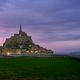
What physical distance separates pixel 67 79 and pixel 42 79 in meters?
2.25

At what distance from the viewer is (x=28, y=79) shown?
25.0 metres

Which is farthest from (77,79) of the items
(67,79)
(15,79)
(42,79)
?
(15,79)

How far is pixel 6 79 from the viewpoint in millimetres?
24516

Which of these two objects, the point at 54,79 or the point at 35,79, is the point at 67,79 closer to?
the point at 54,79

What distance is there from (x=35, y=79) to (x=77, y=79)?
12.2 ft

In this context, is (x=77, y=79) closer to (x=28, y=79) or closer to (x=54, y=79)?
(x=54, y=79)

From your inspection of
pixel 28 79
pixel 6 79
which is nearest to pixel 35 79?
pixel 28 79

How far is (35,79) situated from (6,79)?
254 cm

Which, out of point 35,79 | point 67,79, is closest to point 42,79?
point 35,79

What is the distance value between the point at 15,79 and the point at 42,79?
242 cm

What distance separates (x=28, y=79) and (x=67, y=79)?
3.51 meters

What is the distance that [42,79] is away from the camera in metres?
25.3

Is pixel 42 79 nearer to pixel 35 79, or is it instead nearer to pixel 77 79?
pixel 35 79

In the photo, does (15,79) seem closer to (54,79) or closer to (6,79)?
(6,79)
